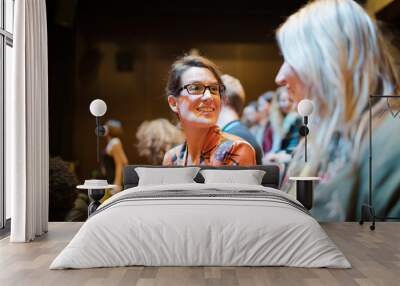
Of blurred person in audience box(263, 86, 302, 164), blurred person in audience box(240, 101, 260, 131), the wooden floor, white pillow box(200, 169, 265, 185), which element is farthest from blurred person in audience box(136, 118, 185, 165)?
the wooden floor

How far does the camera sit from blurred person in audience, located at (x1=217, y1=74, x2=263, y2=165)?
309 inches

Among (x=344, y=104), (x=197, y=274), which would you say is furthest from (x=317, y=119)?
(x=197, y=274)

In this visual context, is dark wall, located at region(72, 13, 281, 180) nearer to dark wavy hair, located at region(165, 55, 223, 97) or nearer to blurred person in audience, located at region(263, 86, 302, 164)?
dark wavy hair, located at region(165, 55, 223, 97)

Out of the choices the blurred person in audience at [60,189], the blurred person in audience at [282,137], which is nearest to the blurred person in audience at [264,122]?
the blurred person in audience at [282,137]

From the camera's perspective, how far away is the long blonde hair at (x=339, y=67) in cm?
779

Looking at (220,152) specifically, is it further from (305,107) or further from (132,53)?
(132,53)

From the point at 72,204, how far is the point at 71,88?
5.12 feet

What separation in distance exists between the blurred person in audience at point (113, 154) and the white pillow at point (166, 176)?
2.63 ft

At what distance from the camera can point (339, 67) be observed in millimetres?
7797

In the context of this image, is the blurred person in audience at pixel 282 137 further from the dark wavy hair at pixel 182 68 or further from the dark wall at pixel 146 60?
the dark wavy hair at pixel 182 68

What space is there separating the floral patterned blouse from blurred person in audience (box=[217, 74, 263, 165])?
0.07 m

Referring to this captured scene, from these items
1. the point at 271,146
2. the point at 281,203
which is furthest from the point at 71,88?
the point at 281,203

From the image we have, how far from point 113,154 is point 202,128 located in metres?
1.25

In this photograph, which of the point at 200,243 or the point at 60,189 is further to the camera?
the point at 60,189
